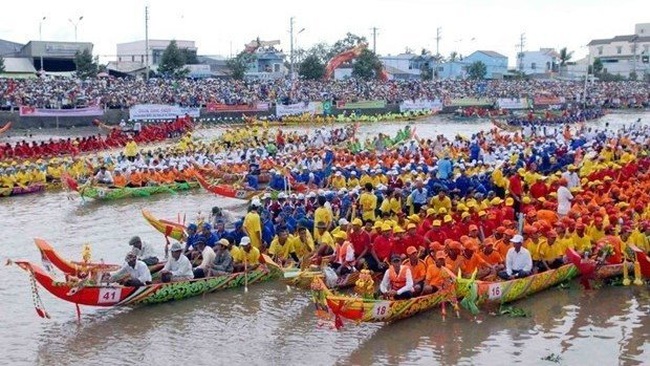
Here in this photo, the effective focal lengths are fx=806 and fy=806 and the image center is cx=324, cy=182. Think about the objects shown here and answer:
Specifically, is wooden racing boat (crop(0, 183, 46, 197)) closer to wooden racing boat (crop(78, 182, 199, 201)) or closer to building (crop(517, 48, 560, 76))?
wooden racing boat (crop(78, 182, 199, 201))

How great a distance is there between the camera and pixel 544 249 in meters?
12.0

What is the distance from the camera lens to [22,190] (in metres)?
21.7

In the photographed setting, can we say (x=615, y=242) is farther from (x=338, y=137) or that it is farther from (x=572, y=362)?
(x=338, y=137)

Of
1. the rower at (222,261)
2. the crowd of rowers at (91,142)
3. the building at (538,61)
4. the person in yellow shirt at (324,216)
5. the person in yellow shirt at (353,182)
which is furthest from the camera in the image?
the building at (538,61)

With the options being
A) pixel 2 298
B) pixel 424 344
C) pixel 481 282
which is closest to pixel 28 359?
pixel 2 298

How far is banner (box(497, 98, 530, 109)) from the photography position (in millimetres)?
54344

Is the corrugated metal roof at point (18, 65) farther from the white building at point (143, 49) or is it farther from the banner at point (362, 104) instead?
the banner at point (362, 104)

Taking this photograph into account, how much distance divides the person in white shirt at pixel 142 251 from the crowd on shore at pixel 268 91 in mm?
27919

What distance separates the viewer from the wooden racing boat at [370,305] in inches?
381

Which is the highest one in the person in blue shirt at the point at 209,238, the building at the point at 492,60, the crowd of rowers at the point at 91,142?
the building at the point at 492,60

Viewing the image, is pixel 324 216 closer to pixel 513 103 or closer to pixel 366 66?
pixel 513 103

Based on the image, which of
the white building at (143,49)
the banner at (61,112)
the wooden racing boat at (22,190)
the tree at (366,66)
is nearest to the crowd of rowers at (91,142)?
the wooden racing boat at (22,190)

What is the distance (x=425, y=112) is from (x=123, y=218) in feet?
110

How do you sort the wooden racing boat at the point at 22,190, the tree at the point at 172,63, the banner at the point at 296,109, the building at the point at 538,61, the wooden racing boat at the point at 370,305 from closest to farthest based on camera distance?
the wooden racing boat at the point at 370,305 → the wooden racing boat at the point at 22,190 → the banner at the point at 296,109 → the tree at the point at 172,63 → the building at the point at 538,61
